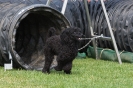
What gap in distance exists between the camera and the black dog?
7895 millimetres

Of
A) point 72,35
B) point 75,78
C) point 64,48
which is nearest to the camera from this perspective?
point 75,78

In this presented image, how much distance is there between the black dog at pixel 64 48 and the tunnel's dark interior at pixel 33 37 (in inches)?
54.4

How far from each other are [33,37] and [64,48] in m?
2.50

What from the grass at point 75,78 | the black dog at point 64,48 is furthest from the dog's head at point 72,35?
the grass at point 75,78

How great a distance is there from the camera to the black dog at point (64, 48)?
25.9ft

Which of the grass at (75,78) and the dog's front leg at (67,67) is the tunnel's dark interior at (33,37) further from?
the dog's front leg at (67,67)

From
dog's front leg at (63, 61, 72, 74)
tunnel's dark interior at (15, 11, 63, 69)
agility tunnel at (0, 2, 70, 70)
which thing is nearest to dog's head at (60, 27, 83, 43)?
dog's front leg at (63, 61, 72, 74)

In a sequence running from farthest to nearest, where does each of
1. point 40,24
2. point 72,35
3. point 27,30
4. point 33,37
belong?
point 27,30, point 33,37, point 40,24, point 72,35

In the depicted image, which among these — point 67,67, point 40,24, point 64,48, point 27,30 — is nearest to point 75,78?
point 67,67

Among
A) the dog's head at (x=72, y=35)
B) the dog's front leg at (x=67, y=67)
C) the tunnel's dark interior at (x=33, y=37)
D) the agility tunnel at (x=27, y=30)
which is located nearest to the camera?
the dog's head at (x=72, y=35)

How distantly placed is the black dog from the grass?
0.18 m

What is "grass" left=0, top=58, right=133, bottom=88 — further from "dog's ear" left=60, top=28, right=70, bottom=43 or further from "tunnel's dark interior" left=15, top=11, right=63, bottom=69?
"tunnel's dark interior" left=15, top=11, right=63, bottom=69

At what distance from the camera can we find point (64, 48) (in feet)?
26.1

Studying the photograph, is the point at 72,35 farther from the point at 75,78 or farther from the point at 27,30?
the point at 27,30
